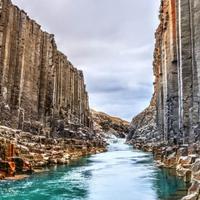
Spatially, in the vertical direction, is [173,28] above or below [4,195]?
above

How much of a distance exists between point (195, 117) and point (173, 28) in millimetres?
20091

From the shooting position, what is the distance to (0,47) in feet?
158

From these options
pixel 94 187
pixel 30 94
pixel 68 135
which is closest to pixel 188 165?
pixel 94 187

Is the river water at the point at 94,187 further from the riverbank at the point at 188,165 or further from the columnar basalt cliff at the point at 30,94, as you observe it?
the columnar basalt cliff at the point at 30,94

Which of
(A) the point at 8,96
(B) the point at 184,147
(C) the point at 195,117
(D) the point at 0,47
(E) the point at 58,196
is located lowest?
(E) the point at 58,196

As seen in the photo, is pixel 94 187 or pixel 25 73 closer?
pixel 94 187

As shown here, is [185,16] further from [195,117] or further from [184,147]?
[184,147]

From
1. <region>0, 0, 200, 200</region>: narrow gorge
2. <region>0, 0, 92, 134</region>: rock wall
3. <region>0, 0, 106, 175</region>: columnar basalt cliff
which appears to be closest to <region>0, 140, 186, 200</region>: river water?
<region>0, 0, 200, 200</region>: narrow gorge

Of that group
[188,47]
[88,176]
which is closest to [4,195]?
[88,176]

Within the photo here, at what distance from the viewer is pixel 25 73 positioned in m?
58.0

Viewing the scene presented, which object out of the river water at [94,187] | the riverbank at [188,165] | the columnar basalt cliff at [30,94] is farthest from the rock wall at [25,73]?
the riverbank at [188,165]

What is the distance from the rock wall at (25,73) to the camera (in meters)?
49.9

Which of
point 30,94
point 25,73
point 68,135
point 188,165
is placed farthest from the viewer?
Result: point 68,135

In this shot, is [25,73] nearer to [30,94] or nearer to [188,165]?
[30,94]
